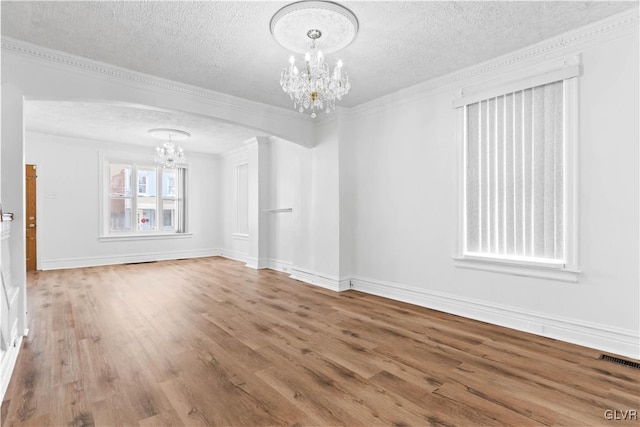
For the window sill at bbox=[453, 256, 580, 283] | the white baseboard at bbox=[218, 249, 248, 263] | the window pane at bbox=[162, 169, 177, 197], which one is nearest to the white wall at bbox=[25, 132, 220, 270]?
the window pane at bbox=[162, 169, 177, 197]

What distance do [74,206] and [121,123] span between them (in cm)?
251

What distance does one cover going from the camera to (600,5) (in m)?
2.58

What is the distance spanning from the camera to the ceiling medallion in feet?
8.34

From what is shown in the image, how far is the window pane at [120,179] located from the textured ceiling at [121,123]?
756mm

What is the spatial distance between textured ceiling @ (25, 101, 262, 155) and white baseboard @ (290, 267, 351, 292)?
273 cm

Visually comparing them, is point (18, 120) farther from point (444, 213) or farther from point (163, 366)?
point (444, 213)

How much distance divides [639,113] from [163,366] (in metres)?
4.29

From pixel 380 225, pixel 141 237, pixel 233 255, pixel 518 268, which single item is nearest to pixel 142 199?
pixel 141 237

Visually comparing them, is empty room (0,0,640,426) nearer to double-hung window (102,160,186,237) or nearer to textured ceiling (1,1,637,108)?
textured ceiling (1,1,637,108)

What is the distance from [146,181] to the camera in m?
8.16

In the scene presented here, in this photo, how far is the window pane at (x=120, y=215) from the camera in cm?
766

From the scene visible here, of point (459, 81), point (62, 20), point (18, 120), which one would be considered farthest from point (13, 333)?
point (459, 81)

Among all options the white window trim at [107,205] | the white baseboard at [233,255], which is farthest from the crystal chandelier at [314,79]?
the white window trim at [107,205]

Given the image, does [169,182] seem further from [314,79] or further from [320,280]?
[314,79]
